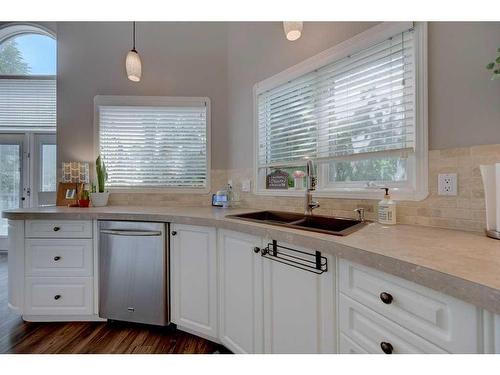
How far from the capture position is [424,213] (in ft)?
4.03

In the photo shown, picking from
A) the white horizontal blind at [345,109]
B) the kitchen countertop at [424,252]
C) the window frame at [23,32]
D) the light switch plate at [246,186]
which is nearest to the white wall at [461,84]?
the white horizontal blind at [345,109]

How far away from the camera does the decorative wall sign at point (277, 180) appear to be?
199cm

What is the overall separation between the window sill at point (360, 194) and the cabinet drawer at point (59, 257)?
1.55m

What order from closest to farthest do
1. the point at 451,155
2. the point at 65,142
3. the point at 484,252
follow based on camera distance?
the point at 484,252 < the point at 451,155 < the point at 65,142

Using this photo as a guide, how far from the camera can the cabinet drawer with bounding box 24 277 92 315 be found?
1.81m

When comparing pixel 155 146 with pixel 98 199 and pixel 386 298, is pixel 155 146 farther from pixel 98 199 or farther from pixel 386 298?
pixel 386 298

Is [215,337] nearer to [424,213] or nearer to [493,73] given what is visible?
[424,213]

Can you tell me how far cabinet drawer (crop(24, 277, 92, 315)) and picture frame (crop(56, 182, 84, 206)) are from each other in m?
0.77

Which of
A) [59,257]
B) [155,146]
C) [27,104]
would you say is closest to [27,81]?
[27,104]

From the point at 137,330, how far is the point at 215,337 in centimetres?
67

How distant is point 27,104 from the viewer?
343 cm

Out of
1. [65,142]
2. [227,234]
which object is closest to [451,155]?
[227,234]

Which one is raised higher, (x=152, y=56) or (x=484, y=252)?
(x=152, y=56)
